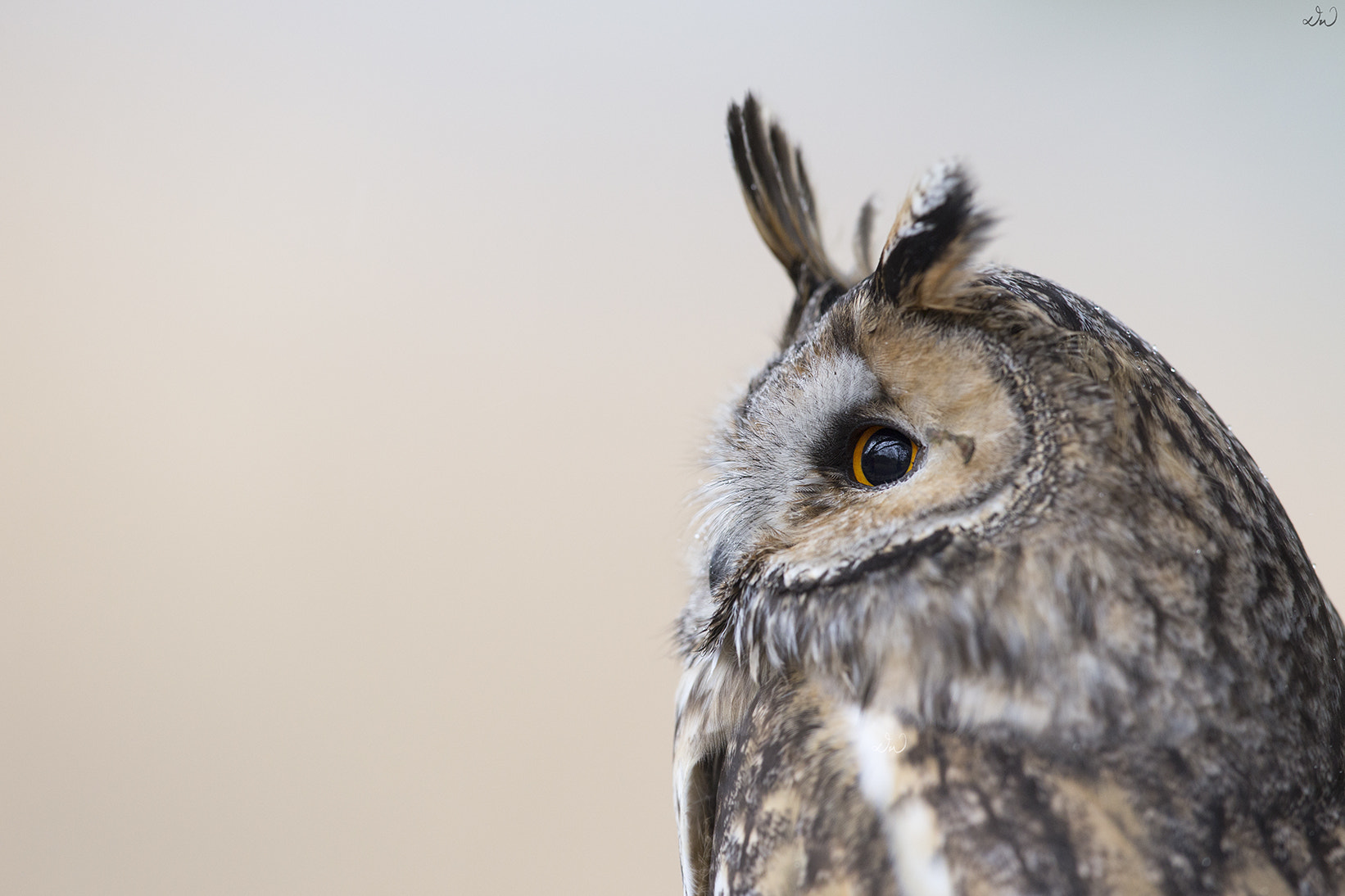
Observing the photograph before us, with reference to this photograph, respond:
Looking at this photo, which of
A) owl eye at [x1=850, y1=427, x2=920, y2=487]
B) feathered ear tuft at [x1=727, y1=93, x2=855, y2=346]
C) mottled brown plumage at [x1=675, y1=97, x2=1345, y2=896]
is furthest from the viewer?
feathered ear tuft at [x1=727, y1=93, x2=855, y2=346]

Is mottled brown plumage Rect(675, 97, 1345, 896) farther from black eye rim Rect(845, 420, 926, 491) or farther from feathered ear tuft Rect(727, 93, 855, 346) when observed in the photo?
feathered ear tuft Rect(727, 93, 855, 346)

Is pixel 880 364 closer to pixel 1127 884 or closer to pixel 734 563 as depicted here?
pixel 734 563

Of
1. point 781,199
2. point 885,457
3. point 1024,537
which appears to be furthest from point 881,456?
point 781,199

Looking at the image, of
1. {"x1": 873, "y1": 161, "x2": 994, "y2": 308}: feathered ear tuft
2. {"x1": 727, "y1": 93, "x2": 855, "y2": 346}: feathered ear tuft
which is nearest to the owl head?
{"x1": 873, "y1": 161, "x2": 994, "y2": 308}: feathered ear tuft

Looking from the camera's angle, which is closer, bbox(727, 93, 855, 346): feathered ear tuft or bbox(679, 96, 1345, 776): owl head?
bbox(679, 96, 1345, 776): owl head

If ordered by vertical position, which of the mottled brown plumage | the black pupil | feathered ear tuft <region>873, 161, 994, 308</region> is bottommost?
the mottled brown plumage

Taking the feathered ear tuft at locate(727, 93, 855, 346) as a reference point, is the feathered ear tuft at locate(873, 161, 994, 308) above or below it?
below

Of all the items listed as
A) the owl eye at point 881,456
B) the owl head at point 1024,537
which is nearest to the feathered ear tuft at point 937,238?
the owl head at point 1024,537

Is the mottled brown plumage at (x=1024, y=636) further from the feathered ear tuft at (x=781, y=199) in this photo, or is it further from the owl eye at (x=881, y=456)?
the feathered ear tuft at (x=781, y=199)
